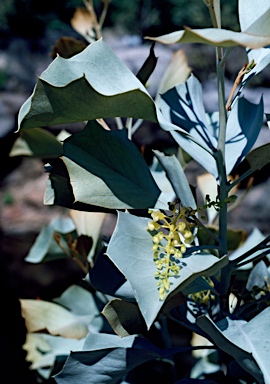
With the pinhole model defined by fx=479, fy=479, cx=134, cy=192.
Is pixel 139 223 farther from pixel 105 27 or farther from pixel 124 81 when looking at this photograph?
pixel 105 27

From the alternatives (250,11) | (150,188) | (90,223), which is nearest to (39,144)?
(90,223)

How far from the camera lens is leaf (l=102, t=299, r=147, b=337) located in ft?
1.56

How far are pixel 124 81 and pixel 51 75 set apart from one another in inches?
2.7

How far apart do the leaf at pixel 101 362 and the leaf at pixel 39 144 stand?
0.91ft

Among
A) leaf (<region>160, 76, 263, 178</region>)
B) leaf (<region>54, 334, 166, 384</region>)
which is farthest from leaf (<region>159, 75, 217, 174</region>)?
leaf (<region>54, 334, 166, 384</region>)

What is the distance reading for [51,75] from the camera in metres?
0.42

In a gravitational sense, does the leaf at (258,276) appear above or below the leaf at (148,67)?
below

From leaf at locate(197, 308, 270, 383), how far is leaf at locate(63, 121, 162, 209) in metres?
0.14

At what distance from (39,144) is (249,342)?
0.41 m

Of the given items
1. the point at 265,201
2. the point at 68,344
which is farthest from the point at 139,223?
the point at 265,201

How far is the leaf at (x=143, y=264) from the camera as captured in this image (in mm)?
400

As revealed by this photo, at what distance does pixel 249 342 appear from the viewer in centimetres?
45

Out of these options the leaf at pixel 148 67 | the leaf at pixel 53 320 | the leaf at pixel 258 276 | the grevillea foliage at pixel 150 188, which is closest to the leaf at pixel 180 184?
the grevillea foliage at pixel 150 188

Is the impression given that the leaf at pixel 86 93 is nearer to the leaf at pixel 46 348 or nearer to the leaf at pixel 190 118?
the leaf at pixel 190 118
